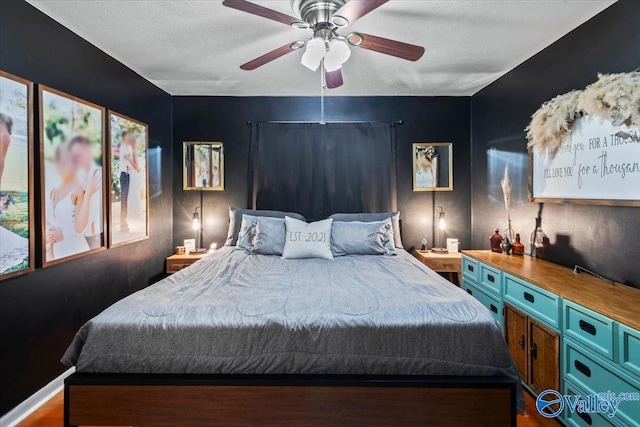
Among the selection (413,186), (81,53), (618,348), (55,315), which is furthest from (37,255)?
(413,186)

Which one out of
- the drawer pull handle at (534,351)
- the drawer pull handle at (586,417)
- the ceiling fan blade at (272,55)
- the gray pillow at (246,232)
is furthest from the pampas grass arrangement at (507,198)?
the gray pillow at (246,232)

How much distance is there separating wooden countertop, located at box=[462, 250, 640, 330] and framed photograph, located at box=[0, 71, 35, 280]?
9.97 ft

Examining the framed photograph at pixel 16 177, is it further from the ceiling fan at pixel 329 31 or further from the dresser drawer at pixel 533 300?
the dresser drawer at pixel 533 300

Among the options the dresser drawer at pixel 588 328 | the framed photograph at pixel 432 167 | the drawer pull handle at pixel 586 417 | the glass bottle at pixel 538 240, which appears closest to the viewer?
the dresser drawer at pixel 588 328

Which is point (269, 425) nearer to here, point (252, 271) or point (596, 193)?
point (252, 271)

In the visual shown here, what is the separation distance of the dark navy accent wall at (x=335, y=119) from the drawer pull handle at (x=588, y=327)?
233 centimetres

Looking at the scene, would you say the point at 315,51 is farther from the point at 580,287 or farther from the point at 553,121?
the point at 580,287

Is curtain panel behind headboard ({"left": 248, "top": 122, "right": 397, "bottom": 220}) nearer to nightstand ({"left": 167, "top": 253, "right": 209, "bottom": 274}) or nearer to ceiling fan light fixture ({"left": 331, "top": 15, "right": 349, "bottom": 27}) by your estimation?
nightstand ({"left": 167, "top": 253, "right": 209, "bottom": 274})

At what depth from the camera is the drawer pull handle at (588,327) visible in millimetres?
1610

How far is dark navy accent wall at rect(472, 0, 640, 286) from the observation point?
1.96 m

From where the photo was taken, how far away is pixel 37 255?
2.08m

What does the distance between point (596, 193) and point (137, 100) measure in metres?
3.81

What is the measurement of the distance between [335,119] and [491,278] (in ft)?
7.74

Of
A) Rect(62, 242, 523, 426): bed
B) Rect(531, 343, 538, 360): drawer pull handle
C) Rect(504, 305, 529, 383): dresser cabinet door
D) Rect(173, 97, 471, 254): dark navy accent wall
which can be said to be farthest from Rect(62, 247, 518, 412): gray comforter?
Rect(173, 97, 471, 254): dark navy accent wall
